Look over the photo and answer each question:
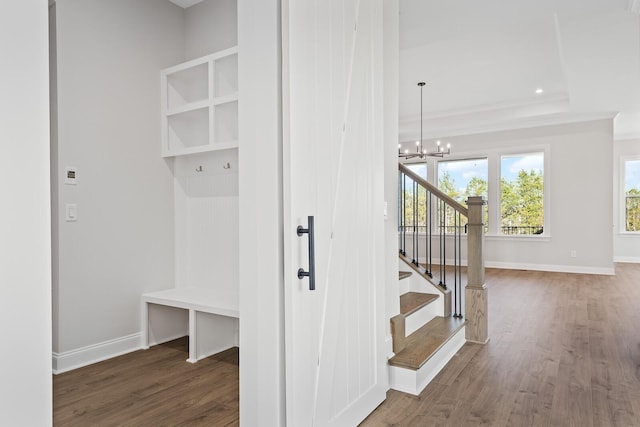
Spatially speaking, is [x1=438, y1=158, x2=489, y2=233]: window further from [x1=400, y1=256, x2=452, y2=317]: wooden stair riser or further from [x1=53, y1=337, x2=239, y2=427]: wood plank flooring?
[x1=53, y1=337, x2=239, y2=427]: wood plank flooring

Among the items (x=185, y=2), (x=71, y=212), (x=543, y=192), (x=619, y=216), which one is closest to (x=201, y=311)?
(x=71, y=212)

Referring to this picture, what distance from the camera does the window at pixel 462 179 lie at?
325 inches

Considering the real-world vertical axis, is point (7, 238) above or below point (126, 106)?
below

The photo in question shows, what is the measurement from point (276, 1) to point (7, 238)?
4.21 ft

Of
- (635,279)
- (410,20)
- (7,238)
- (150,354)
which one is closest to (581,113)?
(635,279)

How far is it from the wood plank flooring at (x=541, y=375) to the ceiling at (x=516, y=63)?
9.25 feet

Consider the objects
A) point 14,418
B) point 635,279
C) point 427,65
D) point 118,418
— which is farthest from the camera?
point 635,279

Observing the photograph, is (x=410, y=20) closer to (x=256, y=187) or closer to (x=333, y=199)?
(x=333, y=199)

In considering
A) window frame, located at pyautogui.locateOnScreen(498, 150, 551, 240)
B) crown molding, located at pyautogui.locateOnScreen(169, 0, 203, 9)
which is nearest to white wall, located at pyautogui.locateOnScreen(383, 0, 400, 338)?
crown molding, located at pyautogui.locateOnScreen(169, 0, 203, 9)

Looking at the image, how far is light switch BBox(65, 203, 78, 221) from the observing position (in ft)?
9.34

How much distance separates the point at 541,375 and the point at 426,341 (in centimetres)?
79

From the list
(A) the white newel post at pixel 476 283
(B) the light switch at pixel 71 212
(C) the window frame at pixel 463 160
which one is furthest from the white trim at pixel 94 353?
(C) the window frame at pixel 463 160

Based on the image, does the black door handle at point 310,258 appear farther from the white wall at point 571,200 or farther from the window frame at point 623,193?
the window frame at point 623,193

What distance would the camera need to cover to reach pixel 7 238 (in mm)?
750
